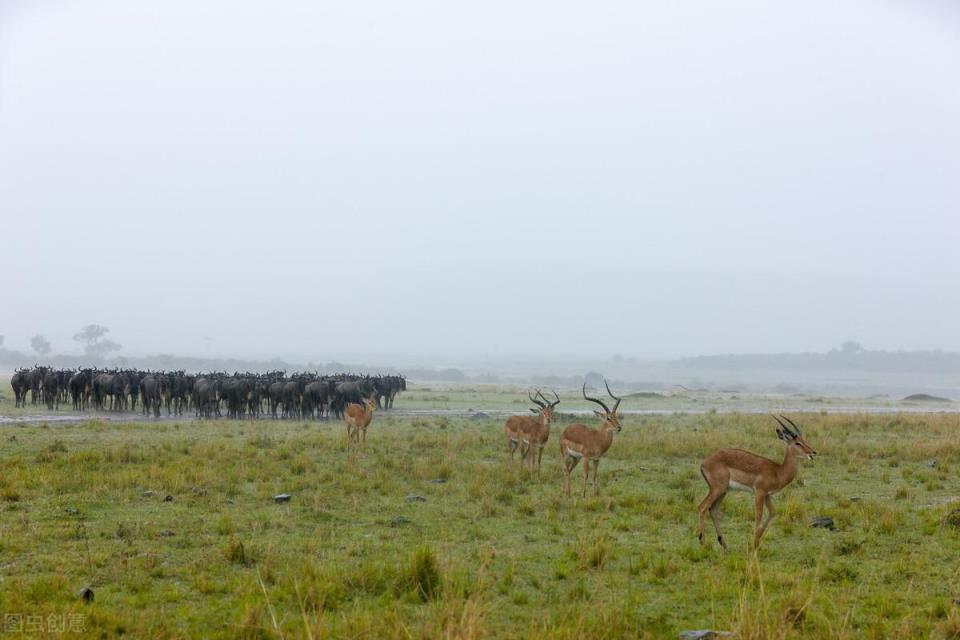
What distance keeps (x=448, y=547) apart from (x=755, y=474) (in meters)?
4.12

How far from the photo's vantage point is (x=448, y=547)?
33.0 ft

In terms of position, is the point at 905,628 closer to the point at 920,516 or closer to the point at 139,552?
the point at 920,516

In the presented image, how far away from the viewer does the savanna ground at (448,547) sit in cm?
708

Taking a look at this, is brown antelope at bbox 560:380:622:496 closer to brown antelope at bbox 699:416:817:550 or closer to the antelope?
Answer: the antelope

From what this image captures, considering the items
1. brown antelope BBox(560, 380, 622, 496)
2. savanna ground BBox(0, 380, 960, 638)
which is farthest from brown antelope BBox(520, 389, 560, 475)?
brown antelope BBox(560, 380, 622, 496)

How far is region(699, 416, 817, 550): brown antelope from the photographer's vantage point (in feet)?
32.6

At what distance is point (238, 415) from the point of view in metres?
35.4

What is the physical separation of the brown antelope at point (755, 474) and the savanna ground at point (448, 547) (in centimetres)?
60

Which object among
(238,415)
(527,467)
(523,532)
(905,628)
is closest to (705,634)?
(905,628)

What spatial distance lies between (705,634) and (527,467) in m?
10.2

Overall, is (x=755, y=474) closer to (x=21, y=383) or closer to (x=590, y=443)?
(x=590, y=443)

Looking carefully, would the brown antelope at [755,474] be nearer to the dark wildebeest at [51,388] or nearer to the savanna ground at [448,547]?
the savanna ground at [448,547]

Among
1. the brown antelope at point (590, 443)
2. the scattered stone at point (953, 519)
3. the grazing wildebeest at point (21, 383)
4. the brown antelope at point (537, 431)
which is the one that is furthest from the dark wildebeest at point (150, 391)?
the scattered stone at point (953, 519)

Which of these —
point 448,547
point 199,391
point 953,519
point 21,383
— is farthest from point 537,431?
point 21,383
